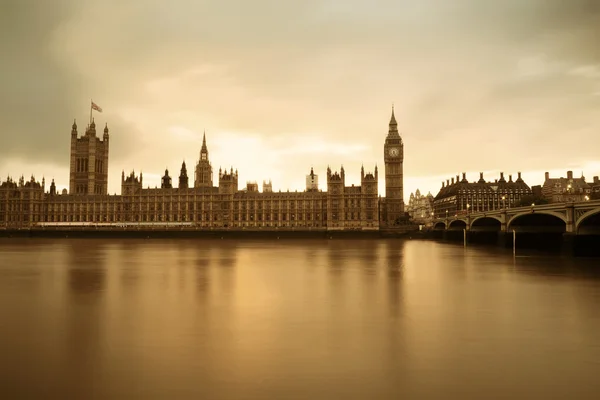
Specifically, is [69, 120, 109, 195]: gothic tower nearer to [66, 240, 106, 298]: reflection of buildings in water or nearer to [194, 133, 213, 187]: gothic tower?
[194, 133, 213, 187]: gothic tower

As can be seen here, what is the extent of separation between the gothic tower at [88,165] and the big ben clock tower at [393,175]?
87562mm

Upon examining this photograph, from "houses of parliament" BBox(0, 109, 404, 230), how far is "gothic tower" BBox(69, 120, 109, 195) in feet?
27.6

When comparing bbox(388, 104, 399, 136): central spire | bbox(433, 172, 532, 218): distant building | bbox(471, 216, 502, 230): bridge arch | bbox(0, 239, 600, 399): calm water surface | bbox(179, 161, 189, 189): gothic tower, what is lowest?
bbox(0, 239, 600, 399): calm water surface

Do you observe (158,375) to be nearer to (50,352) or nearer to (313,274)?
(50,352)

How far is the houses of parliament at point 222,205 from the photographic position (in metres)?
114

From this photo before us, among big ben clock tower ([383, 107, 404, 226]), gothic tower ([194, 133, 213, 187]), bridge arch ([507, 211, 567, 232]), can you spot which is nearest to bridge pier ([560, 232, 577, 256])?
bridge arch ([507, 211, 567, 232])

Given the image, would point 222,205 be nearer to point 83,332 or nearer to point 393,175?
point 393,175

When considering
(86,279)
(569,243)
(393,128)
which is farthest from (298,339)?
(393,128)

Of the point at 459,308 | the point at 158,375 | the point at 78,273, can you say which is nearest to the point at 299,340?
the point at 158,375

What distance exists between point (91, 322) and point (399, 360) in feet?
32.4

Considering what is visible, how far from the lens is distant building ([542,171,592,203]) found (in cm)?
11562

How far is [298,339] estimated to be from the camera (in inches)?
511

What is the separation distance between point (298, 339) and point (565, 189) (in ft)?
443

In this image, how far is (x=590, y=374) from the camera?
10.1m
